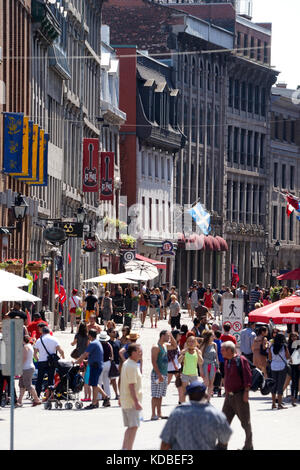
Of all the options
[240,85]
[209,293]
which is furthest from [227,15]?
[209,293]

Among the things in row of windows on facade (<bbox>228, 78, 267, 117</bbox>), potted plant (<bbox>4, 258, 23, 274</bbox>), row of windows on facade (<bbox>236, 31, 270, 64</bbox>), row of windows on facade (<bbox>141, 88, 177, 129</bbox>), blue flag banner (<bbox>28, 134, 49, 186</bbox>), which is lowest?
potted plant (<bbox>4, 258, 23, 274</bbox>)

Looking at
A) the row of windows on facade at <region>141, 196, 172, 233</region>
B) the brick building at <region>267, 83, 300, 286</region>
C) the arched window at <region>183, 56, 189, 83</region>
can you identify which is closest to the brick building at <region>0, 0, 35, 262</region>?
the row of windows on facade at <region>141, 196, 172, 233</region>

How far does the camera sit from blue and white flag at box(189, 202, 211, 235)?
84787 mm

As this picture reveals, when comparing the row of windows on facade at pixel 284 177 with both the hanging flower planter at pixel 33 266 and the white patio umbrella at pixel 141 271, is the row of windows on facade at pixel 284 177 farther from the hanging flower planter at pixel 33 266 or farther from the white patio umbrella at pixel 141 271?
the hanging flower planter at pixel 33 266

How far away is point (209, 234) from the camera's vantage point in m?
96.7

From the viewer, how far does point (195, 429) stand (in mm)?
11867

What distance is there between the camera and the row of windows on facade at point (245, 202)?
101000 mm

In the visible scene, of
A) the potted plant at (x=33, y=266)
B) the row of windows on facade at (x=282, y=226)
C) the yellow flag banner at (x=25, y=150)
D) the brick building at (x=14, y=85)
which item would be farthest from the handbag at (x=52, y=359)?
the row of windows on facade at (x=282, y=226)

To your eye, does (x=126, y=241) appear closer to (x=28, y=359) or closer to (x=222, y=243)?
(x=222, y=243)

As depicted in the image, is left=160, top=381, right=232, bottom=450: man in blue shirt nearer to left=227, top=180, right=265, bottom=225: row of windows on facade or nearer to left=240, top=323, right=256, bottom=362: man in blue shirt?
left=240, top=323, right=256, bottom=362: man in blue shirt

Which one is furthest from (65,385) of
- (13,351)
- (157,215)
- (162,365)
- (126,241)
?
(157,215)

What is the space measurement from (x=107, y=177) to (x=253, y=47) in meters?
38.0

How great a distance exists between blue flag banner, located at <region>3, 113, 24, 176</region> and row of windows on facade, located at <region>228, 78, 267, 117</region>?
190 ft

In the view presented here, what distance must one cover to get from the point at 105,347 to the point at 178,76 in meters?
66.3
